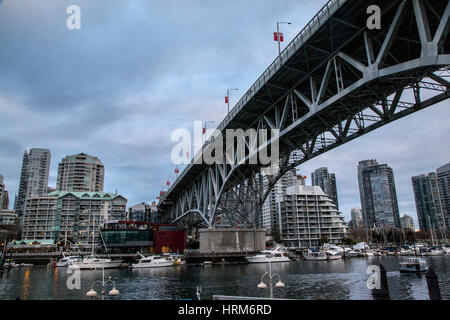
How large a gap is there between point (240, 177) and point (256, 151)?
1634cm

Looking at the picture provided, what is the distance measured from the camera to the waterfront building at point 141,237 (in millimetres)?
81750

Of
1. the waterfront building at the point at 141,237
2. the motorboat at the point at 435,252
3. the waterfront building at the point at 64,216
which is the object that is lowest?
the motorboat at the point at 435,252

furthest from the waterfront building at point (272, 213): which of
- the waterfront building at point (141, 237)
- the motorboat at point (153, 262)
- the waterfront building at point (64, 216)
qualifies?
the waterfront building at point (64, 216)

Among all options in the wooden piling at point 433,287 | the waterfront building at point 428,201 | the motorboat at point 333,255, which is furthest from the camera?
the waterfront building at point 428,201

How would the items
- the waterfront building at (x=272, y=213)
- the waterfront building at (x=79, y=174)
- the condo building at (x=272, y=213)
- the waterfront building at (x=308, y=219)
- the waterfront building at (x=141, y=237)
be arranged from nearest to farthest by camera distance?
1. the waterfront building at (x=141, y=237)
2. the waterfront building at (x=308, y=219)
3. the waterfront building at (x=272, y=213)
4. the condo building at (x=272, y=213)
5. the waterfront building at (x=79, y=174)

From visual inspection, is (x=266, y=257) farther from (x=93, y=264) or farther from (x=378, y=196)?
(x=378, y=196)

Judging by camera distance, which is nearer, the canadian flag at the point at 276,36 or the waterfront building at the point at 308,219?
the canadian flag at the point at 276,36

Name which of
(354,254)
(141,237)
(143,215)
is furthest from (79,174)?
(354,254)

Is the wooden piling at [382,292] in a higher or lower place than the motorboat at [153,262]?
higher

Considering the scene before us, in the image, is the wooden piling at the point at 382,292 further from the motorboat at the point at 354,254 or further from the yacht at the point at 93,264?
the motorboat at the point at 354,254

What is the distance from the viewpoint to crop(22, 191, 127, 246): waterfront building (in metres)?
108

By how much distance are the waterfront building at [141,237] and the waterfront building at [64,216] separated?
24288 millimetres

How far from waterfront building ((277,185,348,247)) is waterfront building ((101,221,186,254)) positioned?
3658 centimetres

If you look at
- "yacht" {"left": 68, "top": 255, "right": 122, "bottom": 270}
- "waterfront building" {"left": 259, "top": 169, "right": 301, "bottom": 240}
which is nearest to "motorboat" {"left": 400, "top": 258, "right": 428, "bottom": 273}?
"yacht" {"left": 68, "top": 255, "right": 122, "bottom": 270}
